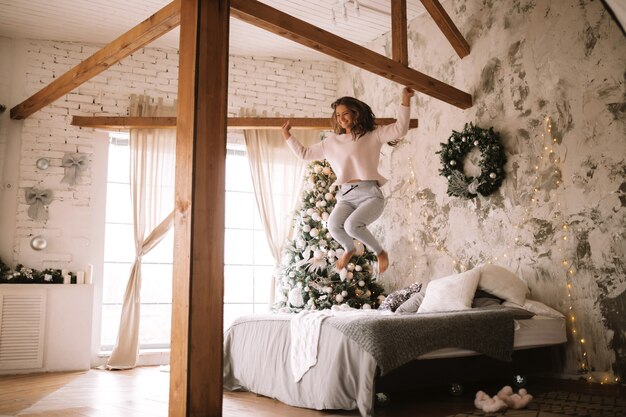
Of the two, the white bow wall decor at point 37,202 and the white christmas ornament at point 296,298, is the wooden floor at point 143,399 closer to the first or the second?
the white christmas ornament at point 296,298

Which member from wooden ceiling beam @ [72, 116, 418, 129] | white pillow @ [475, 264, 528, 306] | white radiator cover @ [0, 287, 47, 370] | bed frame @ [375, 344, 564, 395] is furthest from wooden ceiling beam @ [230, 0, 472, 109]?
white radiator cover @ [0, 287, 47, 370]

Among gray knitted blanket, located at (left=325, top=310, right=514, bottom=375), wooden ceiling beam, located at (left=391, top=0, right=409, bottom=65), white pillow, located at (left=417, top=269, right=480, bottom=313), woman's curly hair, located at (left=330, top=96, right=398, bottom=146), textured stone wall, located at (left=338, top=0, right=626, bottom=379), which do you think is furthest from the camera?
wooden ceiling beam, located at (left=391, top=0, right=409, bottom=65)

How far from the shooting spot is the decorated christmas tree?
6750mm

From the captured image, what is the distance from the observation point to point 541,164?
5.40 m

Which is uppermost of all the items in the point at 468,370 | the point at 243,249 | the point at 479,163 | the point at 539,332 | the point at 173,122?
the point at 173,122

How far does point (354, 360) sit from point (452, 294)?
1.59 meters

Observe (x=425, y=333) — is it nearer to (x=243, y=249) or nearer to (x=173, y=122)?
(x=173, y=122)

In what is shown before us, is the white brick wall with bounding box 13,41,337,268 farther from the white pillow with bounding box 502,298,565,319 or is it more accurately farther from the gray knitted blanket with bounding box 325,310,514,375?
the white pillow with bounding box 502,298,565,319

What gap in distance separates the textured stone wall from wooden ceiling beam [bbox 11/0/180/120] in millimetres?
3651

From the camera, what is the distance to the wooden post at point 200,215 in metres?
3.11

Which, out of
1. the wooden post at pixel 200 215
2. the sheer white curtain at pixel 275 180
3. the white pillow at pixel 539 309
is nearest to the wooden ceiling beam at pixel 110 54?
the wooden post at pixel 200 215

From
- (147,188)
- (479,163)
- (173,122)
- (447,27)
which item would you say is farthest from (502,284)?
(147,188)

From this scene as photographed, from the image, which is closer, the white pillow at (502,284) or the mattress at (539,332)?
the mattress at (539,332)

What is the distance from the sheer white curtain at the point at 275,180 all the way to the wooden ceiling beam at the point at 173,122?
4.52 feet
